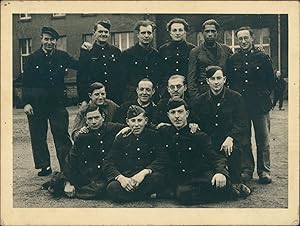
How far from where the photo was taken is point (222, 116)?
8.93 ft

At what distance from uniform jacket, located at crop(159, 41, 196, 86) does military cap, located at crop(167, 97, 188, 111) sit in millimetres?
132

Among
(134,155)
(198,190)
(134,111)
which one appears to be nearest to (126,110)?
(134,111)

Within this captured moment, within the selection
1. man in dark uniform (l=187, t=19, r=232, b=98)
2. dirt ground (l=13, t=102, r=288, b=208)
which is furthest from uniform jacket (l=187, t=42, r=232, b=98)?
dirt ground (l=13, t=102, r=288, b=208)

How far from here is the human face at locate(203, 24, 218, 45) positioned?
8.89ft

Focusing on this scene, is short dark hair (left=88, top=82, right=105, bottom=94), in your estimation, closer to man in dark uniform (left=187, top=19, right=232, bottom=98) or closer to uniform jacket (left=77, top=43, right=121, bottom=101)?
uniform jacket (left=77, top=43, right=121, bottom=101)

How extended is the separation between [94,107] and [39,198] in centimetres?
60

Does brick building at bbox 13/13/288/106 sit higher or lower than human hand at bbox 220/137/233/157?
higher

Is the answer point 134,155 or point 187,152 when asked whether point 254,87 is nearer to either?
point 187,152

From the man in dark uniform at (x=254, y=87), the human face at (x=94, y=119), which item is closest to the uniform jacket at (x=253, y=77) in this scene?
the man in dark uniform at (x=254, y=87)

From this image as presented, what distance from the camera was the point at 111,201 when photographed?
271cm

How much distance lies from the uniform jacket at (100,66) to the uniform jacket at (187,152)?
0.43m

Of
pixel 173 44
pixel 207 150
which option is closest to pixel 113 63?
pixel 173 44

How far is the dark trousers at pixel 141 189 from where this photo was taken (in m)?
2.67

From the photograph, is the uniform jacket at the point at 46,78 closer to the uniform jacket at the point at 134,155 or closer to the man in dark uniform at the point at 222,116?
the uniform jacket at the point at 134,155
